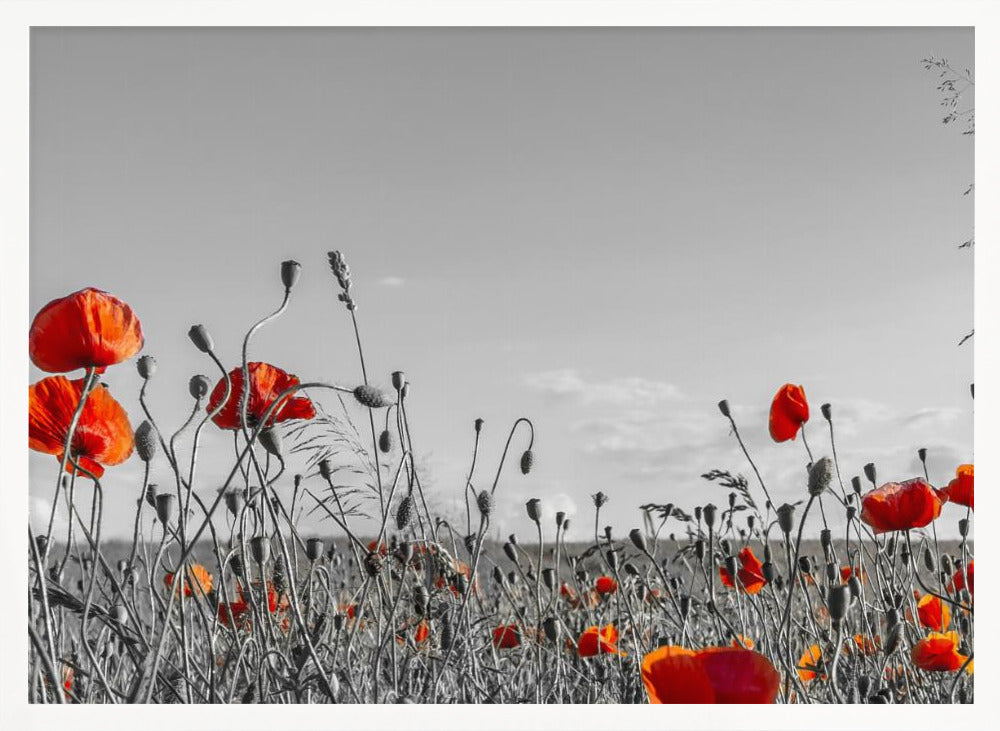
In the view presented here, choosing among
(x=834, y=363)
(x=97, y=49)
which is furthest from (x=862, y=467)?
(x=97, y=49)

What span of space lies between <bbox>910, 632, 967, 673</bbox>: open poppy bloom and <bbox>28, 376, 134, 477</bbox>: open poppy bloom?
50.5 inches

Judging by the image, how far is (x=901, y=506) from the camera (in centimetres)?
153

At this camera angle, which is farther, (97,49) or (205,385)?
(97,49)

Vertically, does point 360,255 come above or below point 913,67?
below

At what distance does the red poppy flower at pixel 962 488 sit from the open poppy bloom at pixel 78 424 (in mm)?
1347

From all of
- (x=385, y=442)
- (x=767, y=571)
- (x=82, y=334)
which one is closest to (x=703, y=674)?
(x=767, y=571)

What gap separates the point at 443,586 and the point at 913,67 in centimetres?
129

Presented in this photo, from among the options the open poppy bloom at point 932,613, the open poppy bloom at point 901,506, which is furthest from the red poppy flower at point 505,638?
the open poppy bloom at point 932,613

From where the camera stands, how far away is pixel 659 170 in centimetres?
193

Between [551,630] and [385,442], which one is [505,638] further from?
[385,442]

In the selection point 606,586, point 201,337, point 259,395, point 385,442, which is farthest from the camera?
point 606,586

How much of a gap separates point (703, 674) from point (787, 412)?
0.63m

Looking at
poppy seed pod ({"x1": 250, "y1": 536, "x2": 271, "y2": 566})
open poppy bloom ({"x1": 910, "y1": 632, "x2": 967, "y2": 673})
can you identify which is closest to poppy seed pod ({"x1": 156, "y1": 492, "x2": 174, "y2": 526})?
poppy seed pod ({"x1": 250, "y1": 536, "x2": 271, "y2": 566})

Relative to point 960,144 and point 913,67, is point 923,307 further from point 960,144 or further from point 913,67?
point 913,67
